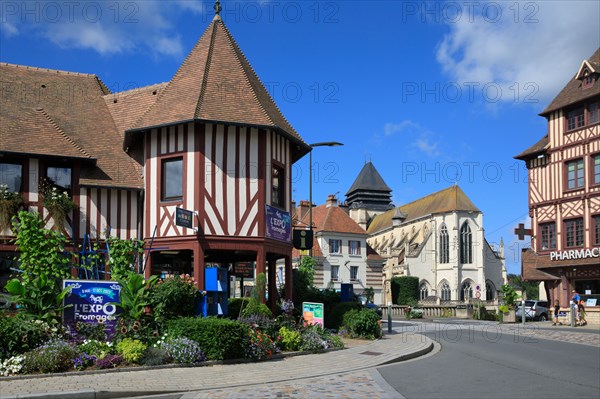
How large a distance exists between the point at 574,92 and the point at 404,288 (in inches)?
1683

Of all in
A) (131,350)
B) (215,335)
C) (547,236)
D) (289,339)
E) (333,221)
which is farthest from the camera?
(333,221)

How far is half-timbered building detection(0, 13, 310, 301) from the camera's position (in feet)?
63.2

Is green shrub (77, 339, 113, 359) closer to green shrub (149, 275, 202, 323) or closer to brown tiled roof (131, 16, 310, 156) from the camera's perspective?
green shrub (149, 275, 202, 323)

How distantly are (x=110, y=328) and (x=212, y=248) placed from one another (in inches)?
170

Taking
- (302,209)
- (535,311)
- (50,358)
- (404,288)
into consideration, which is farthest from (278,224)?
(404,288)

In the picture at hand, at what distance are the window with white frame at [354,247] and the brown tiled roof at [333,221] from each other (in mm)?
1169

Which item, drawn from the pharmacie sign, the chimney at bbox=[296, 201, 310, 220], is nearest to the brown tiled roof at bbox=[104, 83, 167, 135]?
the pharmacie sign

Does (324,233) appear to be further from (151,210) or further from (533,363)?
(533,363)

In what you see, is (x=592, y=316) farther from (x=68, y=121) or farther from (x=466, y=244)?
(x=466, y=244)

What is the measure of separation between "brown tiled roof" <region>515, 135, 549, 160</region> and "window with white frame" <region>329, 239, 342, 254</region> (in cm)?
2758

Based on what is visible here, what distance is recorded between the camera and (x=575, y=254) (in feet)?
126

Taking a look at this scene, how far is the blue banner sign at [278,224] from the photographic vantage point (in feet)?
65.8

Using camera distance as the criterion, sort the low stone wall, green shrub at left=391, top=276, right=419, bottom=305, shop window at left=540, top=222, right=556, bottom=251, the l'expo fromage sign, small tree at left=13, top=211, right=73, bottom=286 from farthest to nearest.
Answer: green shrub at left=391, top=276, right=419, bottom=305 < shop window at left=540, top=222, right=556, bottom=251 < the l'expo fromage sign < the low stone wall < small tree at left=13, top=211, right=73, bottom=286

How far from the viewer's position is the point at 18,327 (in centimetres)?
1379
